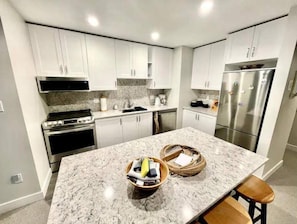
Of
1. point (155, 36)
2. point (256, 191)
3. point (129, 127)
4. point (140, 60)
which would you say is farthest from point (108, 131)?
point (256, 191)

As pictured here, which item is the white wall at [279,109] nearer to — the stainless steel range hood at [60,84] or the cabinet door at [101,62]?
the cabinet door at [101,62]

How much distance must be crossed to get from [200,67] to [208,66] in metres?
0.21

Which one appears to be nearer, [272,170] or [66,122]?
[66,122]

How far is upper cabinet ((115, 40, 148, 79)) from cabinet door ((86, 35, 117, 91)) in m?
0.13

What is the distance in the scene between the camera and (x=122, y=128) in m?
2.79

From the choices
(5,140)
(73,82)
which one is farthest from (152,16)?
(5,140)

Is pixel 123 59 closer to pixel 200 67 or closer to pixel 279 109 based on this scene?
pixel 200 67

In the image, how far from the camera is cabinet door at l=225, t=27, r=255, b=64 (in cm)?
208

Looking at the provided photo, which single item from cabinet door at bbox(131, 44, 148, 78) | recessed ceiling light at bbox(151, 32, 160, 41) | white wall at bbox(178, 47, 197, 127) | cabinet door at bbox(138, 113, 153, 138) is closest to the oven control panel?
cabinet door at bbox(138, 113, 153, 138)

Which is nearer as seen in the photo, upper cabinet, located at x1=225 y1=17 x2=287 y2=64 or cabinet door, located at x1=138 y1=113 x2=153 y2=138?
upper cabinet, located at x1=225 y1=17 x2=287 y2=64

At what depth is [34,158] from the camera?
1.66 meters

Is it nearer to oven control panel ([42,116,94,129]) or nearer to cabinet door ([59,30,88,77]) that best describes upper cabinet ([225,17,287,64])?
cabinet door ([59,30,88,77])

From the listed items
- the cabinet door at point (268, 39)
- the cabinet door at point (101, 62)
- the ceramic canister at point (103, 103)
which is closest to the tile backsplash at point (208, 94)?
the cabinet door at point (268, 39)

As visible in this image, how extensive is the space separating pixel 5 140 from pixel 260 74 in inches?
131
